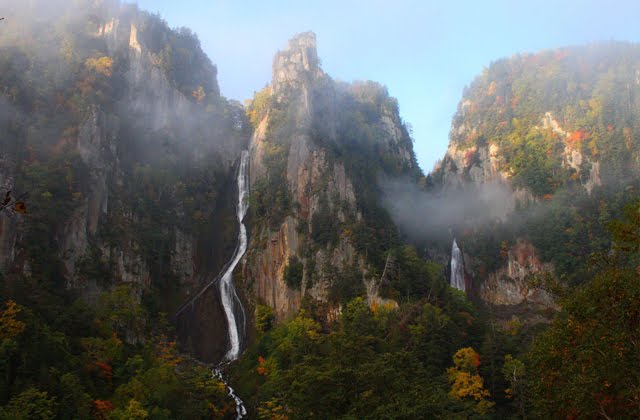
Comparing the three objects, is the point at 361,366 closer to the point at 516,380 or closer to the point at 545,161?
the point at 516,380

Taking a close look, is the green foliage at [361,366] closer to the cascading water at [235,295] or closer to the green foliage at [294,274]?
the cascading water at [235,295]

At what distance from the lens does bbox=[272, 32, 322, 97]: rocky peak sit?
8400cm

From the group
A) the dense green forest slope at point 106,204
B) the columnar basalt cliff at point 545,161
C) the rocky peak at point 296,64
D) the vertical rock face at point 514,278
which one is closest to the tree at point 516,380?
the dense green forest slope at point 106,204

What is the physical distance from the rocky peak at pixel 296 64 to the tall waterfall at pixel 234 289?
14.3 meters

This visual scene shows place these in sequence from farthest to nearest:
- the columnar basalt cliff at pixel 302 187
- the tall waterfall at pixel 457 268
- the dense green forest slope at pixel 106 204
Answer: the tall waterfall at pixel 457 268
the columnar basalt cliff at pixel 302 187
the dense green forest slope at pixel 106 204

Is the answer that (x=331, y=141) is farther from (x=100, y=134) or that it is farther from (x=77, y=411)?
(x=77, y=411)

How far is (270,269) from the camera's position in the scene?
64875mm

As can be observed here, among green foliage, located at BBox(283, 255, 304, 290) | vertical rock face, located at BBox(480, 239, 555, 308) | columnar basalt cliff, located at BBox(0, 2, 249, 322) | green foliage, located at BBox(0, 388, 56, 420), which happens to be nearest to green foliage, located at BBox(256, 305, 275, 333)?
green foliage, located at BBox(283, 255, 304, 290)

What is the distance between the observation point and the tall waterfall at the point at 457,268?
281 ft

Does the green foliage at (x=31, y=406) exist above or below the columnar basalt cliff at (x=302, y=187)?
below

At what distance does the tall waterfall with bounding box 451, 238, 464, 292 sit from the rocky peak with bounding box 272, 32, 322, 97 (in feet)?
110

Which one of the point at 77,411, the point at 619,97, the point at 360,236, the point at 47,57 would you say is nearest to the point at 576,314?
the point at 77,411

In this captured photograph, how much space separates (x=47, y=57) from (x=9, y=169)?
20950mm

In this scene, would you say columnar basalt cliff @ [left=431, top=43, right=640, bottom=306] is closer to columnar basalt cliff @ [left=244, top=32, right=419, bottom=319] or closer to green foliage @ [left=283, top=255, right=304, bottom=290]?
columnar basalt cliff @ [left=244, top=32, right=419, bottom=319]
